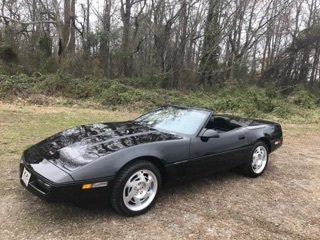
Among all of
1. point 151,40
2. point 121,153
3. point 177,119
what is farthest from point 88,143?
point 151,40

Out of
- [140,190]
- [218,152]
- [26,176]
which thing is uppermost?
[218,152]

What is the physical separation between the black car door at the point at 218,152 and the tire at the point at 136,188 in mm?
560

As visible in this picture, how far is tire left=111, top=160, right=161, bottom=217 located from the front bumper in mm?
135

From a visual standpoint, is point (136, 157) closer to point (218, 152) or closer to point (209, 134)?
point (209, 134)

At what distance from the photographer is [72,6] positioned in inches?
769

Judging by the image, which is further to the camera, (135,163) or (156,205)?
(156,205)

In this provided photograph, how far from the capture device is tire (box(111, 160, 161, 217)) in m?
3.66

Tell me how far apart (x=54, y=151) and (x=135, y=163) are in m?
0.95

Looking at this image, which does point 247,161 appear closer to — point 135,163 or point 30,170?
point 135,163

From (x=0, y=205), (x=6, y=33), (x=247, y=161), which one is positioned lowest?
(x=0, y=205)

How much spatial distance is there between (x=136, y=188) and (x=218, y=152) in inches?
55.3

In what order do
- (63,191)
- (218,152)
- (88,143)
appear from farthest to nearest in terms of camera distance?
(218,152) → (88,143) → (63,191)

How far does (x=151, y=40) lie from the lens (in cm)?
2003

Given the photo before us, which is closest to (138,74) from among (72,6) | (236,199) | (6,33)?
(72,6)
